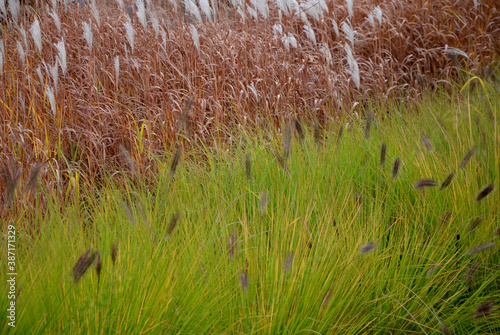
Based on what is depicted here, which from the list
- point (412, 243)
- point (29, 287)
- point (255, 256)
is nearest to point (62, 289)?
point (29, 287)

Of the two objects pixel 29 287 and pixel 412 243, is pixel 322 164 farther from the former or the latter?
pixel 29 287

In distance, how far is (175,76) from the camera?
4.02 meters

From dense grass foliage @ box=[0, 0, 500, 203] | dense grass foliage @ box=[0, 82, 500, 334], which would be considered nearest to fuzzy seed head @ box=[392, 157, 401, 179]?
dense grass foliage @ box=[0, 82, 500, 334]

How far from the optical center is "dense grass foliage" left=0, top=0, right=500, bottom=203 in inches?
122

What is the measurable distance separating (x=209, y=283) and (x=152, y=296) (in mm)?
187

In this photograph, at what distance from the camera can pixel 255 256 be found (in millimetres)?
1514

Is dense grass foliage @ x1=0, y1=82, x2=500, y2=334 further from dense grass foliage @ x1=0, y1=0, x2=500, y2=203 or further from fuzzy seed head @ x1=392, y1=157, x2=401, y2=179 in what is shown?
dense grass foliage @ x1=0, y1=0, x2=500, y2=203

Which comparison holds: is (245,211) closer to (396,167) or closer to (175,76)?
(396,167)

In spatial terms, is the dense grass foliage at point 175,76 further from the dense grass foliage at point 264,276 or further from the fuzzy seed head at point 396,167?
the fuzzy seed head at point 396,167

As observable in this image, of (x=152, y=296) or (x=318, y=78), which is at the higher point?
(x=318, y=78)

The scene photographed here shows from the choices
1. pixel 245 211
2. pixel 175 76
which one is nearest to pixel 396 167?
pixel 245 211

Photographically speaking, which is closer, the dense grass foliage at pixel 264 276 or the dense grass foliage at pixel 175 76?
the dense grass foliage at pixel 264 276

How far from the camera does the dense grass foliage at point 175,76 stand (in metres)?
3.11

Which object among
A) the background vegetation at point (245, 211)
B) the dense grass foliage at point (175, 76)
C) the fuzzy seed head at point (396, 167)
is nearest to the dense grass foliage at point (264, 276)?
the background vegetation at point (245, 211)
